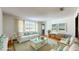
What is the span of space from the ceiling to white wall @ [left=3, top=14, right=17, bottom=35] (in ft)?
0.31

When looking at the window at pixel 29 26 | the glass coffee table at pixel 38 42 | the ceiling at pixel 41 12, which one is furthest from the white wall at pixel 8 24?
the glass coffee table at pixel 38 42

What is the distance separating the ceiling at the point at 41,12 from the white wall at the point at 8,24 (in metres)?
0.09

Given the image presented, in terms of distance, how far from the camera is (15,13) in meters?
1.59

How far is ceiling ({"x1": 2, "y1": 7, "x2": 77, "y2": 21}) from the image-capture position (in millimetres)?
1562

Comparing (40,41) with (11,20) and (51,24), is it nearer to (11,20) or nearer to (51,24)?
(51,24)

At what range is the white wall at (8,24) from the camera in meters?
1.56

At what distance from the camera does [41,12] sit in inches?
63.5

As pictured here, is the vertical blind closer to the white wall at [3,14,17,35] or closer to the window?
the window

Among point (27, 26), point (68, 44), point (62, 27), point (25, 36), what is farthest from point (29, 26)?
point (68, 44)

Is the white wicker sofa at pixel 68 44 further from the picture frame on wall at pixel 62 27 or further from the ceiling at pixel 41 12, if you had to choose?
the ceiling at pixel 41 12

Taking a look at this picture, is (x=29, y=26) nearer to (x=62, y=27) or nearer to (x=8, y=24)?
(x=8, y=24)
